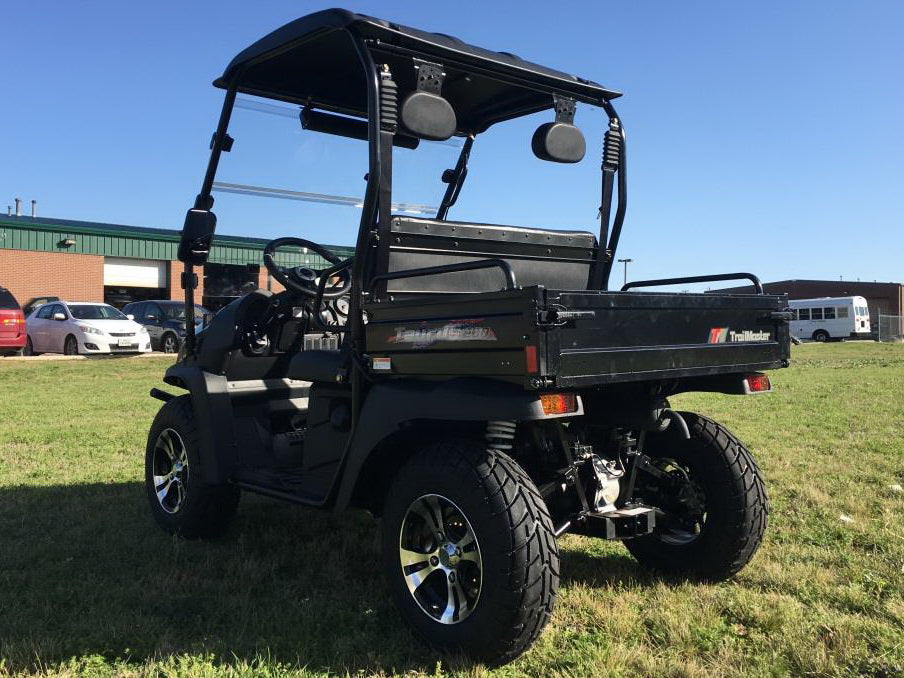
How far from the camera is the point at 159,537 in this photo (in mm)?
4562

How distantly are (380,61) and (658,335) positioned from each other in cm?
170

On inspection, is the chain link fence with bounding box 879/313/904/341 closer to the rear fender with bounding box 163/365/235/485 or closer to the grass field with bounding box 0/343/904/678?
the grass field with bounding box 0/343/904/678

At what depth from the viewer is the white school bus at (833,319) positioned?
42438 mm

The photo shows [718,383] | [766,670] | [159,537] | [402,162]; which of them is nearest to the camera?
[766,670]

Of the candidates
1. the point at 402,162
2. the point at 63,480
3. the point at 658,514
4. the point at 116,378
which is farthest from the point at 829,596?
the point at 116,378

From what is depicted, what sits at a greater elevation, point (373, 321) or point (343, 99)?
point (343, 99)

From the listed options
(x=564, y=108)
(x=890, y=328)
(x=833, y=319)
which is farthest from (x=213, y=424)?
(x=890, y=328)

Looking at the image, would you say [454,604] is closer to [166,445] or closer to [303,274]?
[303,274]

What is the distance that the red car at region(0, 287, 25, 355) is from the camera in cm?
1700

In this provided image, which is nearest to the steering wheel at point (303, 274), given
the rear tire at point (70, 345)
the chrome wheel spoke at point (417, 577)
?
the chrome wheel spoke at point (417, 577)

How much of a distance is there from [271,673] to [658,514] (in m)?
1.86

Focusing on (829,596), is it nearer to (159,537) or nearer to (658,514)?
(658,514)

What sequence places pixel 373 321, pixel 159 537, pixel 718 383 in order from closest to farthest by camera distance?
1. pixel 373 321
2. pixel 718 383
3. pixel 159 537

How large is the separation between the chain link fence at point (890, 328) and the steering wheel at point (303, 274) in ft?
141
